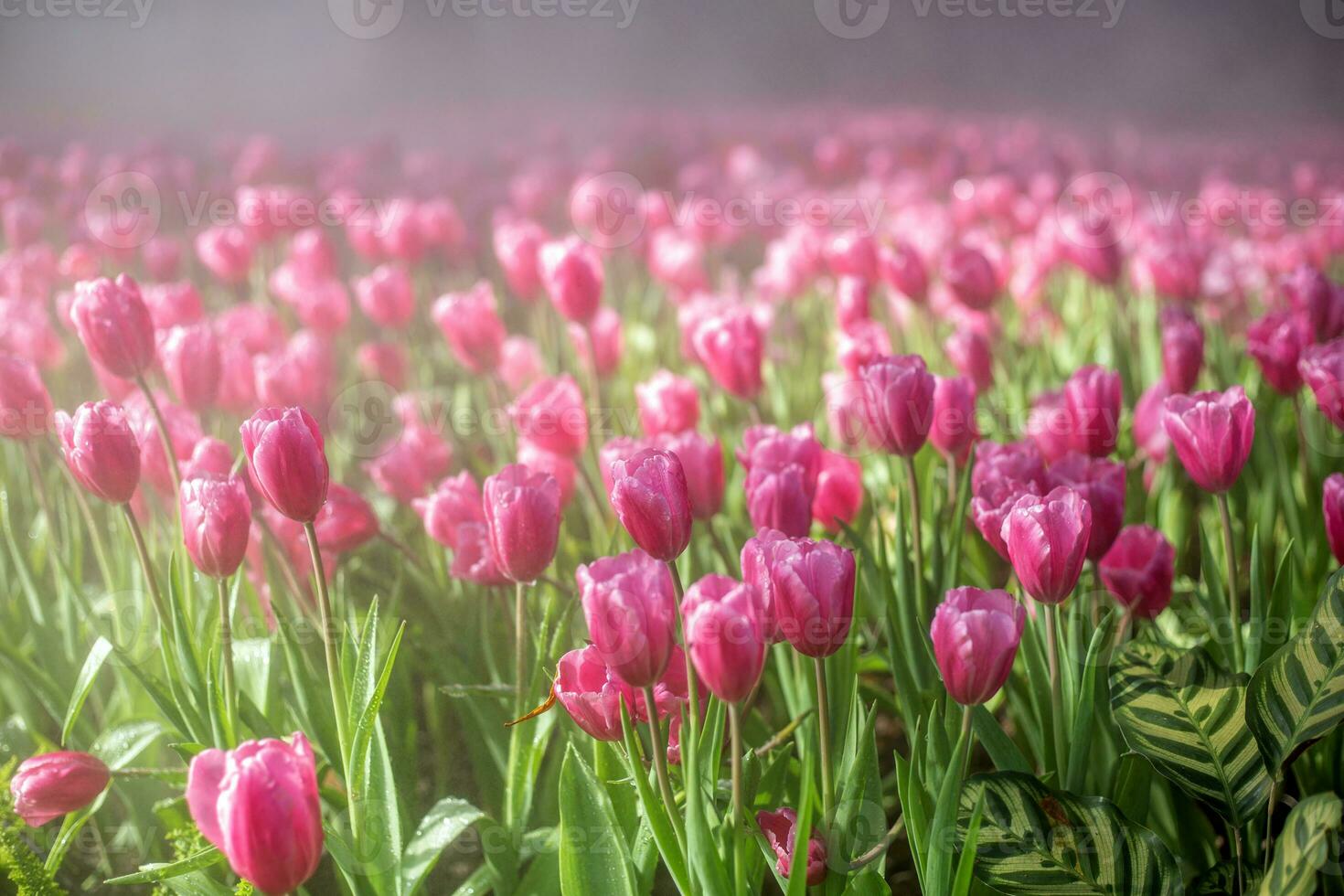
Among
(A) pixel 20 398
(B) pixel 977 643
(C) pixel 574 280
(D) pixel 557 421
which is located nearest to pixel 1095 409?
(B) pixel 977 643

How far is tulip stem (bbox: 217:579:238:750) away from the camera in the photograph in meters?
0.88

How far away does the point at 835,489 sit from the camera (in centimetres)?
117

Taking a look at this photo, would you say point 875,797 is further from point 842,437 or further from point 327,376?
point 327,376

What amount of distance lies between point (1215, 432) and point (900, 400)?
28 centimetres

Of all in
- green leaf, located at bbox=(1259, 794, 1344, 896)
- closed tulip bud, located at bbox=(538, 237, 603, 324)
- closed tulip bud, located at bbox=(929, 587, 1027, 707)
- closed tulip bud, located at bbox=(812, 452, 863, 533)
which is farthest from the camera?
closed tulip bud, located at bbox=(538, 237, 603, 324)

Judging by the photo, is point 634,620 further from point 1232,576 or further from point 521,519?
point 1232,576

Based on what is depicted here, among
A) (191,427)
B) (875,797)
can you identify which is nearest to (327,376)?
(191,427)

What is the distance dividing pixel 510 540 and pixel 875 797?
1.16ft

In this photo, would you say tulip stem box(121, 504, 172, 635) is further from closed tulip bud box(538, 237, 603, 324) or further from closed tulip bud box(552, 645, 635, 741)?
closed tulip bud box(538, 237, 603, 324)

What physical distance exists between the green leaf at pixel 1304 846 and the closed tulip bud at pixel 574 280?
111 centimetres

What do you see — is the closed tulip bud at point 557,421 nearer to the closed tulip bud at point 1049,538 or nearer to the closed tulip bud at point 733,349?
the closed tulip bud at point 733,349

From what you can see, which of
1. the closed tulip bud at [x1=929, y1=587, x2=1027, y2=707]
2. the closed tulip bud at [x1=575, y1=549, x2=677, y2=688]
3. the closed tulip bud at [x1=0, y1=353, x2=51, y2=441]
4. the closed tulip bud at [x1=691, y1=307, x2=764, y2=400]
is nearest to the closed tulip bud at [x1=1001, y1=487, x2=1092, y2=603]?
the closed tulip bud at [x1=929, y1=587, x2=1027, y2=707]

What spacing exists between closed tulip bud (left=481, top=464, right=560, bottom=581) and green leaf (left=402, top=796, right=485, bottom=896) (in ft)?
0.68

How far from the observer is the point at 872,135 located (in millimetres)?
4098
